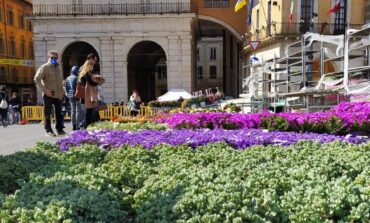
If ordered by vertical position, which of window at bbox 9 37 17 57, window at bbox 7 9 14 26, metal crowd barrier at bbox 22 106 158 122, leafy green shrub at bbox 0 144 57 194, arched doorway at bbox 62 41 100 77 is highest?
window at bbox 7 9 14 26

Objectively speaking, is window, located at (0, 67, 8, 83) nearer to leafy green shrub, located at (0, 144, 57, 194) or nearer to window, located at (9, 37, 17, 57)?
window, located at (9, 37, 17, 57)

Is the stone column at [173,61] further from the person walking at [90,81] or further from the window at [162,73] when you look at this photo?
the window at [162,73]

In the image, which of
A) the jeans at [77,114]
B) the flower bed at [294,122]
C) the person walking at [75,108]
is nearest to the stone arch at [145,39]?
the person walking at [75,108]

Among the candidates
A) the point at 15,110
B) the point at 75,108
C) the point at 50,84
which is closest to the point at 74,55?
the point at 15,110

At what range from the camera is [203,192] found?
2953 mm

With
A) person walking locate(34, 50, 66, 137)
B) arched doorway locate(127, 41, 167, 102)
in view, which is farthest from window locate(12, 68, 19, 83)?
person walking locate(34, 50, 66, 137)

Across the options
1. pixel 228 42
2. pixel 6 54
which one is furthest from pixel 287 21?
pixel 6 54

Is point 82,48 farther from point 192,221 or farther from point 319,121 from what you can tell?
point 192,221

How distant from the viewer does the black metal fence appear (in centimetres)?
2716

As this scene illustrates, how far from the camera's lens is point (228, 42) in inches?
1683

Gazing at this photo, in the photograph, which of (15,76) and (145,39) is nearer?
(145,39)

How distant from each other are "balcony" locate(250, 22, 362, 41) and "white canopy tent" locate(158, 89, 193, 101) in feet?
22.3

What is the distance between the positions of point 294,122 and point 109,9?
22.8 m

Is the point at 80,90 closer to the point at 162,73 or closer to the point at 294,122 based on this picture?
the point at 294,122
